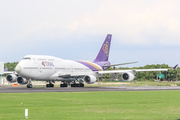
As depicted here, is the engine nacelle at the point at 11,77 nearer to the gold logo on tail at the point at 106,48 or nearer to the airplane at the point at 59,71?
the airplane at the point at 59,71

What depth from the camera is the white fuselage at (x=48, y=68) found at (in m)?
60.1

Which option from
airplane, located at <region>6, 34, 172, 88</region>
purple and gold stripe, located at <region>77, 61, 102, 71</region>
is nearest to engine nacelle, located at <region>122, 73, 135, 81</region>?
airplane, located at <region>6, 34, 172, 88</region>

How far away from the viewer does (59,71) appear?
222 ft

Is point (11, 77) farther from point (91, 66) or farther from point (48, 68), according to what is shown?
point (91, 66)

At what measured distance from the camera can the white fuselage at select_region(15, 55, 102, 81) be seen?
197 ft

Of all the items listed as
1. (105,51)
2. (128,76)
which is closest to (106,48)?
(105,51)

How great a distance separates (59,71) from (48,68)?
A: 145 inches

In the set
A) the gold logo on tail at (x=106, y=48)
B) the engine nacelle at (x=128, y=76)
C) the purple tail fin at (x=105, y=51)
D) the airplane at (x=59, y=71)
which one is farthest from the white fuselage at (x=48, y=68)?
the engine nacelle at (x=128, y=76)

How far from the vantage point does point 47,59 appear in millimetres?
65312

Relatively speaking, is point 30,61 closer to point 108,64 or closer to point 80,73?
point 80,73

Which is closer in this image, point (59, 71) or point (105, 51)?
point (59, 71)

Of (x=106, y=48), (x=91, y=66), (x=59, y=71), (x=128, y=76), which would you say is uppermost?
(x=106, y=48)

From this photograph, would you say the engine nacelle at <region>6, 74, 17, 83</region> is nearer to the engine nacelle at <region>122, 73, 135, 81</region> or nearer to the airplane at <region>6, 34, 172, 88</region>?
the airplane at <region>6, 34, 172, 88</region>

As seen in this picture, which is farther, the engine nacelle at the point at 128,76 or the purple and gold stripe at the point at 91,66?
the purple and gold stripe at the point at 91,66
